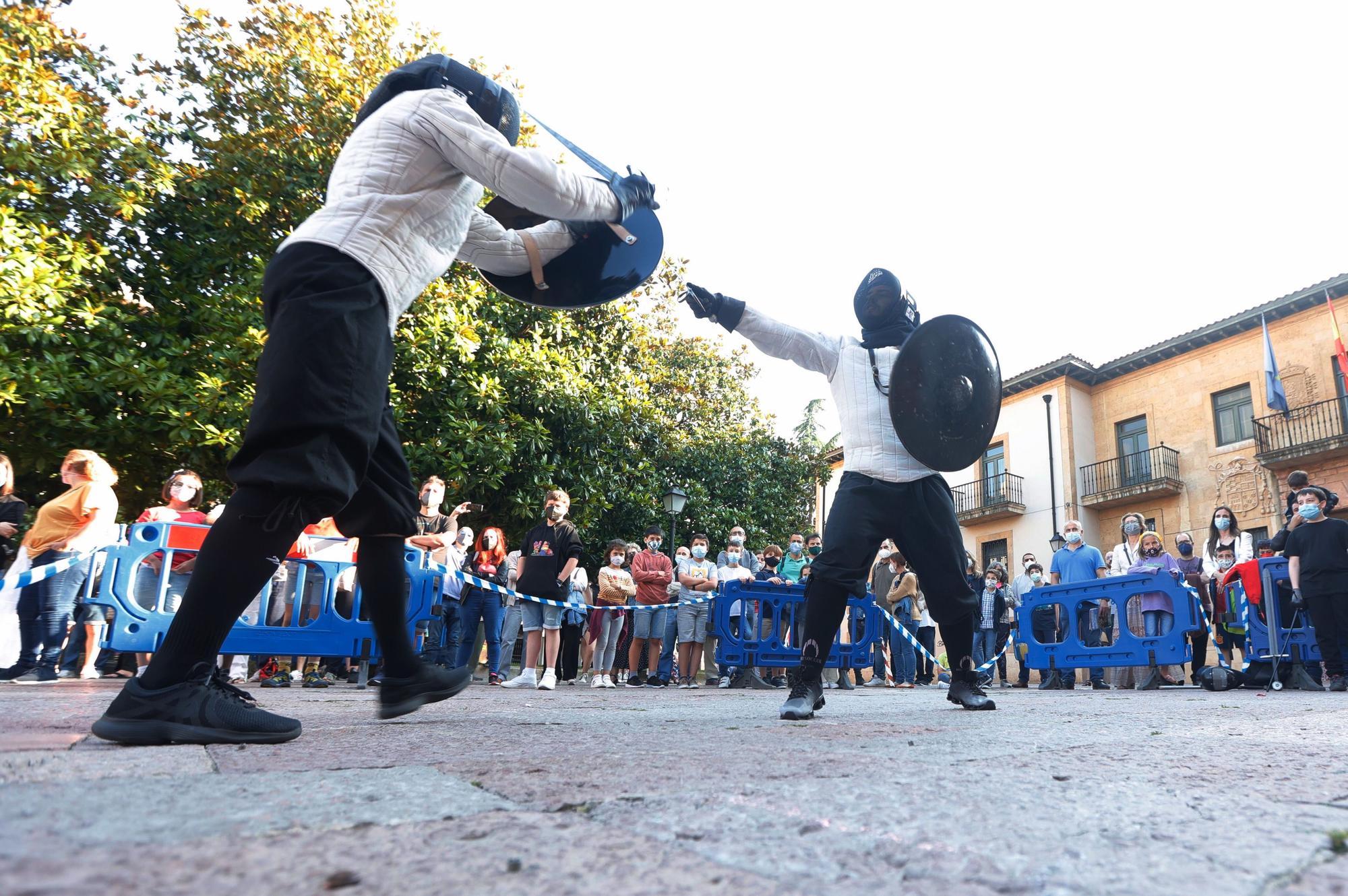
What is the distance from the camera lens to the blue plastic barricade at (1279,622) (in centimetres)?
857

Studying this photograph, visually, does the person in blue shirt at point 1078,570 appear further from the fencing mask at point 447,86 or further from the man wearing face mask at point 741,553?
the fencing mask at point 447,86

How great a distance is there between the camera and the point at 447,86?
111 inches

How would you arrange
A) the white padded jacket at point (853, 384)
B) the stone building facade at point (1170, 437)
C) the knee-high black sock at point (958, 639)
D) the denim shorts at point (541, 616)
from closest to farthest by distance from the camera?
the white padded jacket at point (853, 384), the knee-high black sock at point (958, 639), the denim shorts at point (541, 616), the stone building facade at point (1170, 437)

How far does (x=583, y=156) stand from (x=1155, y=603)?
8.26 metres

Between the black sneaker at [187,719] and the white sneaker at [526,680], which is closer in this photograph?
the black sneaker at [187,719]

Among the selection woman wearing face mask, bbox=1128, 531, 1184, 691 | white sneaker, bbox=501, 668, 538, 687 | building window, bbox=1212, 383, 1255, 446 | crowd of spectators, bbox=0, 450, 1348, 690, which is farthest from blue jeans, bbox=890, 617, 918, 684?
building window, bbox=1212, 383, 1255, 446

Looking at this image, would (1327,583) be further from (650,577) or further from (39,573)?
(39,573)

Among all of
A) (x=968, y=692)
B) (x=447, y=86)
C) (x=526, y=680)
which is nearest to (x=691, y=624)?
(x=526, y=680)

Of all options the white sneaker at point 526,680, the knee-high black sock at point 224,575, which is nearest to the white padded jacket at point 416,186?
the knee-high black sock at point 224,575

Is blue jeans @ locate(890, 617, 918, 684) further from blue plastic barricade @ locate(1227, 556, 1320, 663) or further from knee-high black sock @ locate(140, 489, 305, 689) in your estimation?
knee-high black sock @ locate(140, 489, 305, 689)

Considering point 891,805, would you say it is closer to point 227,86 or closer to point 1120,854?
point 1120,854

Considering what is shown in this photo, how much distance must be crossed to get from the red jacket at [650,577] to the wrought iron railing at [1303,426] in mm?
19384

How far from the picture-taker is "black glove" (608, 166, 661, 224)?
3.00 m

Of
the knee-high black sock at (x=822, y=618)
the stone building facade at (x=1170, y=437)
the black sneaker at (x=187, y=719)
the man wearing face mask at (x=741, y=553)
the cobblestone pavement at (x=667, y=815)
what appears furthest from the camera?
the stone building facade at (x=1170, y=437)
